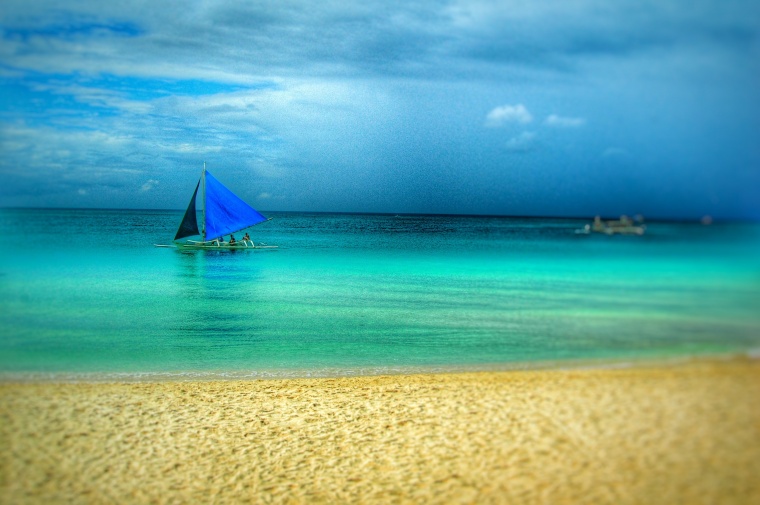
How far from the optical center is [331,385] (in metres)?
4.57

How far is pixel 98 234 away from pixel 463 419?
18.0 feet

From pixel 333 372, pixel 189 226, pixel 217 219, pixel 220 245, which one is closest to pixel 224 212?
pixel 217 219

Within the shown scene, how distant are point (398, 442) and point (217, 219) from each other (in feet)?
15.6

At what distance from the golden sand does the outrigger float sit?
8.41 ft

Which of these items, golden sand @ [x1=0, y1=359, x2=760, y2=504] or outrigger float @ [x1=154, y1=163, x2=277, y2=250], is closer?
golden sand @ [x1=0, y1=359, x2=760, y2=504]

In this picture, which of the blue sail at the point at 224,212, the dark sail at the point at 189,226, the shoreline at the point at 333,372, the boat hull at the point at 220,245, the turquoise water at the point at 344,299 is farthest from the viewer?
the boat hull at the point at 220,245

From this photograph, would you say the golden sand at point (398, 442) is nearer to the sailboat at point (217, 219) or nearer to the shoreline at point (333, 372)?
the shoreline at point (333, 372)

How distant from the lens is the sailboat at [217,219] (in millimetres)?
6300

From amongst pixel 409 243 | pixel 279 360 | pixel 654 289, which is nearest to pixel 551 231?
pixel 409 243

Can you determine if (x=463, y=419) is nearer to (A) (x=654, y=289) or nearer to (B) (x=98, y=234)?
(A) (x=654, y=289)

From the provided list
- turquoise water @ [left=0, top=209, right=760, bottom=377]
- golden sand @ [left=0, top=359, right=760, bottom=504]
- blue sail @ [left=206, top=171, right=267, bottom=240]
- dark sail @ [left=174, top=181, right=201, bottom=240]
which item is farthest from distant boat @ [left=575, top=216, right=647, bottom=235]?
dark sail @ [left=174, top=181, right=201, bottom=240]

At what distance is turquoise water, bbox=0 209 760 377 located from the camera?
199 inches

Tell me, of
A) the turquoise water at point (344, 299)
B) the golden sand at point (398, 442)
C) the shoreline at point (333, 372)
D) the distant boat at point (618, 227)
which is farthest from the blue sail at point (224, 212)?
the distant boat at point (618, 227)

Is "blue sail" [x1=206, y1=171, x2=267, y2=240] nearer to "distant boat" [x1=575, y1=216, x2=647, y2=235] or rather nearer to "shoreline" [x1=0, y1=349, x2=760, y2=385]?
"shoreline" [x1=0, y1=349, x2=760, y2=385]
